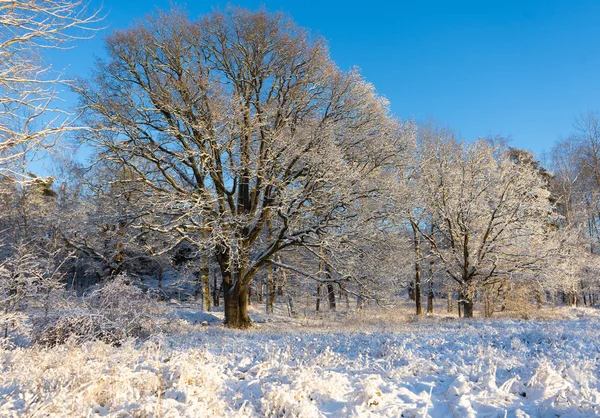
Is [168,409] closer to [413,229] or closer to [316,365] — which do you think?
[316,365]

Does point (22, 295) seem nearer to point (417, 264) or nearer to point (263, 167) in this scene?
point (263, 167)

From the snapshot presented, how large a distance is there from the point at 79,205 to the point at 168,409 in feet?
79.4

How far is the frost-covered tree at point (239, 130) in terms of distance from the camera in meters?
12.5

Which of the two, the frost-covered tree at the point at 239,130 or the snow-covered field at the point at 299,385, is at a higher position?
the frost-covered tree at the point at 239,130

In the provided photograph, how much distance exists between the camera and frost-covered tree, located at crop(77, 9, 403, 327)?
12500mm

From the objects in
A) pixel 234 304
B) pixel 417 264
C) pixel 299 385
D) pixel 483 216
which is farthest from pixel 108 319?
pixel 417 264

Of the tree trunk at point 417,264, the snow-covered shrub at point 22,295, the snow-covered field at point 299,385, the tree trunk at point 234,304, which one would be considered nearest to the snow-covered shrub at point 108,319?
the snow-covered shrub at point 22,295

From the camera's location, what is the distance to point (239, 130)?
1264 cm

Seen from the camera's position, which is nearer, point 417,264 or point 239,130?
point 239,130

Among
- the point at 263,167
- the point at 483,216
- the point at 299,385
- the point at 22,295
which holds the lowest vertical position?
the point at 299,385

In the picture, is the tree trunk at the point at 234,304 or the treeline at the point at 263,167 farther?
the tree trunk at the point at 234,304

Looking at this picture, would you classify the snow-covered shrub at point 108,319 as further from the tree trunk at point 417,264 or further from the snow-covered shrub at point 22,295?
the tree trunk at point 417,264

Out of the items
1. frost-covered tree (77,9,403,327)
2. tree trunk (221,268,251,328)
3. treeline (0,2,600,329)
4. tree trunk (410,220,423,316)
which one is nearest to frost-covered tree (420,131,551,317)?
treeline (0,2,600,329)

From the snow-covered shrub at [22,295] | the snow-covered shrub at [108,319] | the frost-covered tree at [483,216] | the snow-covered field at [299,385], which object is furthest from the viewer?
the frost-covered tree at [483,216]
